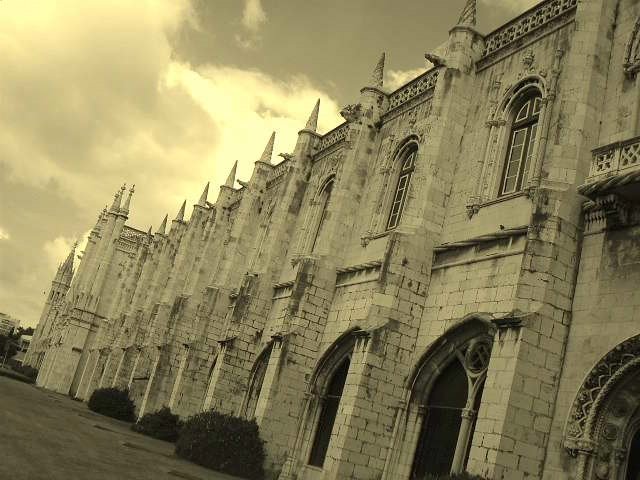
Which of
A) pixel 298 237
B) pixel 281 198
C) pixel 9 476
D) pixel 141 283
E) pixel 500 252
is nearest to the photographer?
pixel 9 476

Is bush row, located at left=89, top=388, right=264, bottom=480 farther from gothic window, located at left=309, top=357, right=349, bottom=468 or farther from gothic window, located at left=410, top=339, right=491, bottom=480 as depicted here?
gothic window, located at left=410, top=339, right=491, bottom=480

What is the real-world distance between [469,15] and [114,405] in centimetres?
2308

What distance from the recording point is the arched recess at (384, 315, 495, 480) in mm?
12328

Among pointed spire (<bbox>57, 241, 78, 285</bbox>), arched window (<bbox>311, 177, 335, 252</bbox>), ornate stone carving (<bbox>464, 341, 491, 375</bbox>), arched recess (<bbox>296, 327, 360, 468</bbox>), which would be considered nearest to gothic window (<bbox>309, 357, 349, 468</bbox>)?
arched recess (<bbox>296, 327, 360, 468</bbox>)

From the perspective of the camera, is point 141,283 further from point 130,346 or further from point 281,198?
point 281,198

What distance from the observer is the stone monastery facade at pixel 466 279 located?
10.3 m

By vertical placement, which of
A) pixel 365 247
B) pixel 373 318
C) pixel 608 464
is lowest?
pixel 608 464

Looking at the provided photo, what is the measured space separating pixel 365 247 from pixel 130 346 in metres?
22.1

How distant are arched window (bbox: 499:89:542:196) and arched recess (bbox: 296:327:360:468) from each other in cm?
559

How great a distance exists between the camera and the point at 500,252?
506 inches

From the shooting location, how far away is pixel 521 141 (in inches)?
560

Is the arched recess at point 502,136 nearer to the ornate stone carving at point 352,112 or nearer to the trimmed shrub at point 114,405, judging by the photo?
the ornate stone carving at point 352,112

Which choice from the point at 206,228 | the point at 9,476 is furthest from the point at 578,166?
the point at 206,228

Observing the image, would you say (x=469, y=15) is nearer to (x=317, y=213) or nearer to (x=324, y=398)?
(x=317, y=213)
